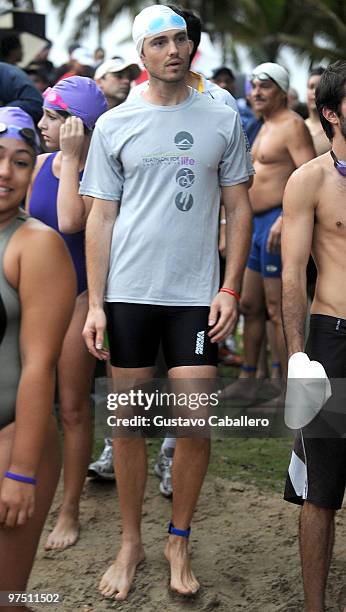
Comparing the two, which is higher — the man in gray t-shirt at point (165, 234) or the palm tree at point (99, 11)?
the man in gray t-shirt at point (165, 234)

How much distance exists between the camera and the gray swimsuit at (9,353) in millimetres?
2742

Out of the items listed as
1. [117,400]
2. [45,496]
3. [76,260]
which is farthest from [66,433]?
[45,496]

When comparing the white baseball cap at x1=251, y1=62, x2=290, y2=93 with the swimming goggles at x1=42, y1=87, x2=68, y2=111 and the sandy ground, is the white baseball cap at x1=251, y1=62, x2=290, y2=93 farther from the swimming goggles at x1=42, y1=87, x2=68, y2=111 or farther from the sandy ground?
the sandy ground

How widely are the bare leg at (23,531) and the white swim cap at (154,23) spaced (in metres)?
1.85

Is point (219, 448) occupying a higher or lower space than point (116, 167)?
lower

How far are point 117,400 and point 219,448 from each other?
194cm

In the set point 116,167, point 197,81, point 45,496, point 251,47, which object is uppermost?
point 197,81

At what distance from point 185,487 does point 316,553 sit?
760 mm

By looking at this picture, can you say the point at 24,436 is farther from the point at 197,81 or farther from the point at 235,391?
the point at 235,391

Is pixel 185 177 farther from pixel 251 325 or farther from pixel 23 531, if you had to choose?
pixel 251 325

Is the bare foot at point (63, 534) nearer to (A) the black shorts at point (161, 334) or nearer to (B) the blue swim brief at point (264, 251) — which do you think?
(A) the black shorts at point (161, 334)

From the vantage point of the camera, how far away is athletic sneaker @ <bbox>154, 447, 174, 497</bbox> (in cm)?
Answer: 490

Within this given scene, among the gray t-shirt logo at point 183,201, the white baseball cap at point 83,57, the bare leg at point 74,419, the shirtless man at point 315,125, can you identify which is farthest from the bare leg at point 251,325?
the white baseball cap at point 83,57

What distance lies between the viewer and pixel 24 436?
107 inches
